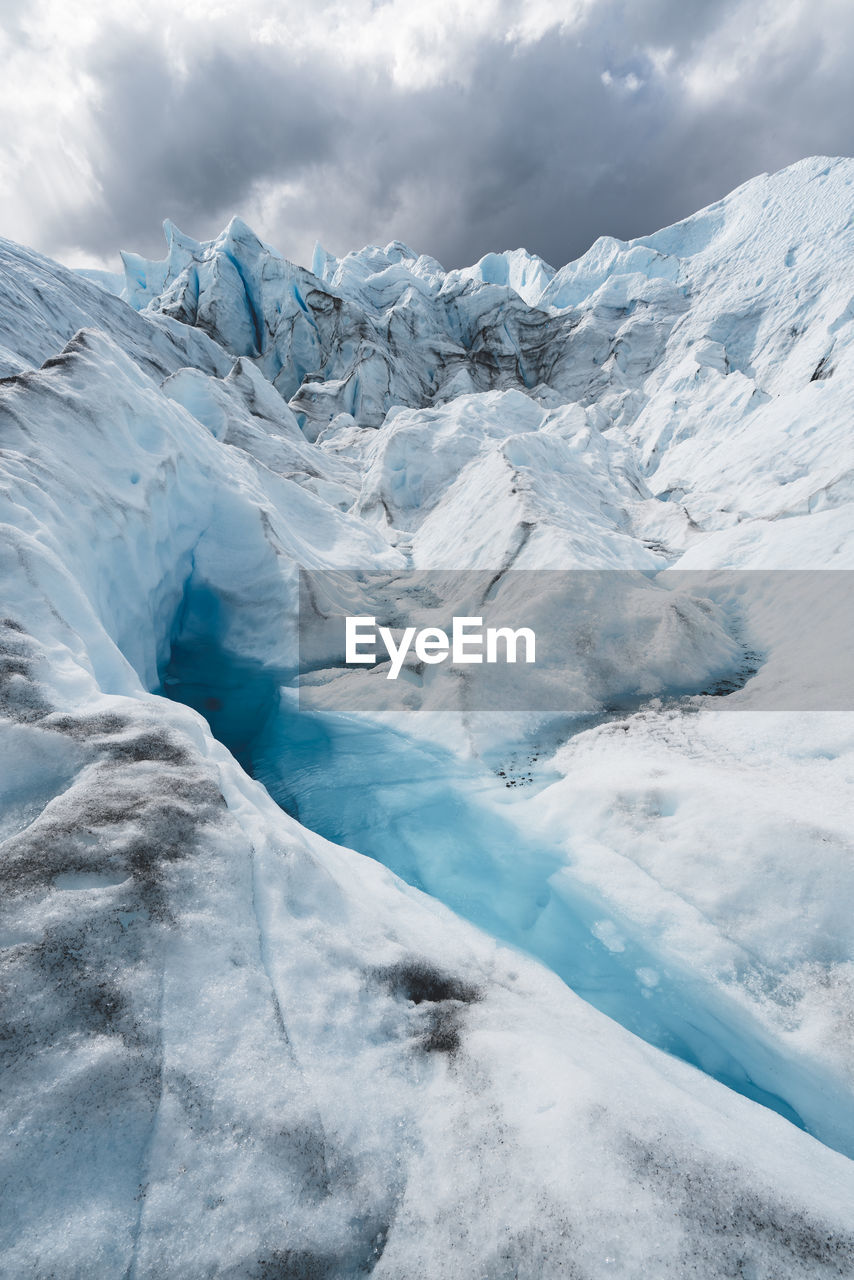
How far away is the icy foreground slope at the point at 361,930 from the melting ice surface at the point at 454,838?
0.02 meters

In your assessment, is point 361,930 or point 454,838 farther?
point 454,838

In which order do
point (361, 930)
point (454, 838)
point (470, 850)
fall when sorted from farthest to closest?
point (454, 838), point (470, 850), point (361, 930)

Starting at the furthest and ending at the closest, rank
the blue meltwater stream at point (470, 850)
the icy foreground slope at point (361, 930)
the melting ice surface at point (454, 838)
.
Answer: the melting ice surface at point (454, 838) → the blue meltwater stream at point (470, 850) → the icy foreground slope at point (361, 930)

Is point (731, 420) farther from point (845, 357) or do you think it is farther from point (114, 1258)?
point (114, 1258)

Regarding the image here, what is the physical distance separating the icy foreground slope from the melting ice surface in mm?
24

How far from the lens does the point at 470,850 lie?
4.47m

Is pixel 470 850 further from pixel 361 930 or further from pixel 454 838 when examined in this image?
pixel 361 930

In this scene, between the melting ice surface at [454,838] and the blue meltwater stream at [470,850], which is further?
the melting ice surface at [454,838]

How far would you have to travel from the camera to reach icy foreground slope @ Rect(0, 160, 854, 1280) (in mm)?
1589

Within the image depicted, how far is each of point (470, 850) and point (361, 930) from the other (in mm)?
2028

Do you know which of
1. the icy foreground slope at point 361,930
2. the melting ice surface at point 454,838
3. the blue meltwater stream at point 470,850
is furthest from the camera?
the melting ice surface at point 454,838

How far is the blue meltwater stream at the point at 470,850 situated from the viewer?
9.53 feet

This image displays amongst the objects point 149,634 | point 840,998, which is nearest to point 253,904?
point 840,998

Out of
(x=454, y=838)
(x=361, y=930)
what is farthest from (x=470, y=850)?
(x=361, y=930)
